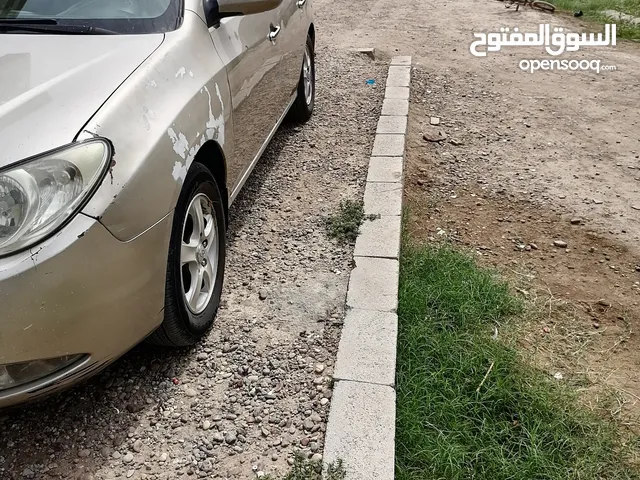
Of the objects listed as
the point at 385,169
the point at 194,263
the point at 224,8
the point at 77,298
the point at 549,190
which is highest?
the point at 224,8

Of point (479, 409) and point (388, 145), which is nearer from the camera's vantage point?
point (479, 409)

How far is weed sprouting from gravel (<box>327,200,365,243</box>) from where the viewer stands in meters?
3.30

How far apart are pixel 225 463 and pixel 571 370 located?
1.60m

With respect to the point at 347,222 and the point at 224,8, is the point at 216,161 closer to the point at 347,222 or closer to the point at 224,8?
the point at 224,8

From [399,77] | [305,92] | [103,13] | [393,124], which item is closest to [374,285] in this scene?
[103,13]

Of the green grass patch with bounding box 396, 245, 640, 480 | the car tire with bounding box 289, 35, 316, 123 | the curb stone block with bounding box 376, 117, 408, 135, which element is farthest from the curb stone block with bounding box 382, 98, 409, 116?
the green grass patch with bounding box 396, 245, 640, 480

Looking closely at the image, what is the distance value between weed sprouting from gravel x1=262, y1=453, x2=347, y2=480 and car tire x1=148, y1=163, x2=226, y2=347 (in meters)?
0.70

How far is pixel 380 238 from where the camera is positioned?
3191 millimetres

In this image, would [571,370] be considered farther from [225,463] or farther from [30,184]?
[30,184]

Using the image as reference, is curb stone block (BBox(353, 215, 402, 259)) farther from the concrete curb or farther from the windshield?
the windshield

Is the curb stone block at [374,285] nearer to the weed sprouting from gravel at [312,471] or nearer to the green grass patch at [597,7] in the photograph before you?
the weed sprouting from gravel at [312,471]

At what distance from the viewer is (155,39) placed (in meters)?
2.20

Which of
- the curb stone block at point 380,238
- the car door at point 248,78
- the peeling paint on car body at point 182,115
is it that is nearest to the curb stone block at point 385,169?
the curb stone block at point 380,238

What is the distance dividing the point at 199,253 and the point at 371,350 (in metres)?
0.87
